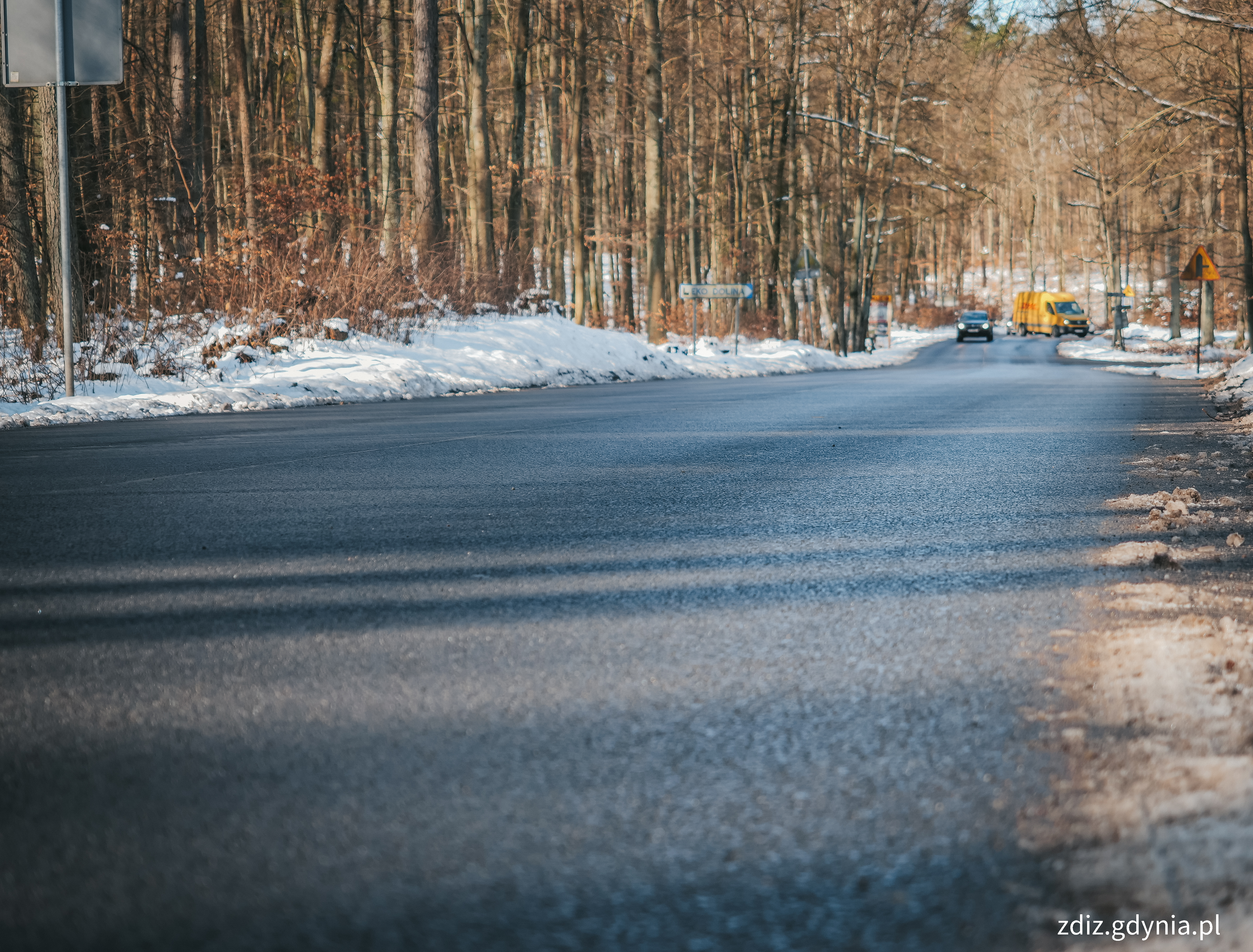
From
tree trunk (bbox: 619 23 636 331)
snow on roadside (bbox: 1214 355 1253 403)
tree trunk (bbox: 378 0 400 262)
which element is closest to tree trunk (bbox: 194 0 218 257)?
tree trunk (bbox: 378 0 400 262)

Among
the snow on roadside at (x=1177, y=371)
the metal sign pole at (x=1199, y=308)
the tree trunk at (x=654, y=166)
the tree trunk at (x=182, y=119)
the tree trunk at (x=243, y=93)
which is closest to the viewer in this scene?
the snow on roadside at (x=1177, y=371)

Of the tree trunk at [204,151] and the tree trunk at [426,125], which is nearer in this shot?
the tree trunk at [204,151]

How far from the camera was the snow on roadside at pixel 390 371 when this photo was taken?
46.2ft

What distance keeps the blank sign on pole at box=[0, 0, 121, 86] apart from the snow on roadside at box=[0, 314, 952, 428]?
11.9ft

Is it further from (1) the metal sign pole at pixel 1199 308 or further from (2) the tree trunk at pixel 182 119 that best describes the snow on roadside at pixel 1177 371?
(2) the tree trunk at pixel 182 119

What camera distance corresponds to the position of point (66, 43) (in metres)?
13.9

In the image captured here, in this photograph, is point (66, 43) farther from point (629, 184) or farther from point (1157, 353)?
point (1157, 353)

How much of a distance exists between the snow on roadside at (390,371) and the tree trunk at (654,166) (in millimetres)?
2652

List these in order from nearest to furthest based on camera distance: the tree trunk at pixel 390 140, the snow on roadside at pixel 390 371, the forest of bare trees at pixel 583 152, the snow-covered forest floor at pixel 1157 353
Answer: the snow on roadside at pixel 390 371 → the forest of bare trees at pixel 583 152 → the tree trunk at pixel 390 140 → the snow-covered forest floor at pixel 1157 353

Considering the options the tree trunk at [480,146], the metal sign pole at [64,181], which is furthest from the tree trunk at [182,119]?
the metal sign pole at [64,181]

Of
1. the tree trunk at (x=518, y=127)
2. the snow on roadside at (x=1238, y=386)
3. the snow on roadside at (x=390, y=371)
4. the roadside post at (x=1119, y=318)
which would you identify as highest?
the tree trunk at (x=518, y=127)

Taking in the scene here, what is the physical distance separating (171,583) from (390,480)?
3.13m

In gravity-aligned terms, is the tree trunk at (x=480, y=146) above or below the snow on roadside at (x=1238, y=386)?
above

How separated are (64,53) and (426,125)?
11652 millimetres
